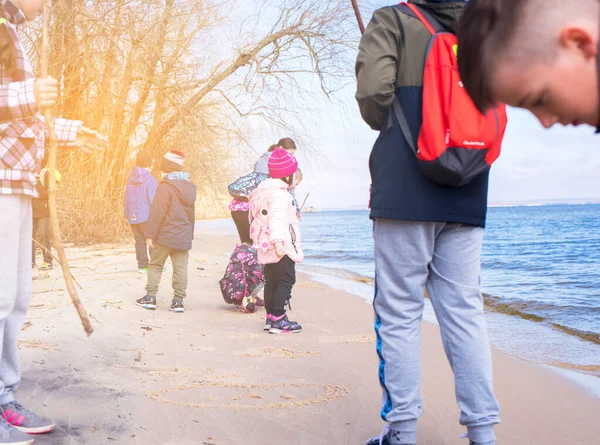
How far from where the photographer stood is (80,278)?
768 centimetres

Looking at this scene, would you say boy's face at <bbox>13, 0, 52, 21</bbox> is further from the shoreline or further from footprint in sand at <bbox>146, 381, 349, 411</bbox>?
the shoreline

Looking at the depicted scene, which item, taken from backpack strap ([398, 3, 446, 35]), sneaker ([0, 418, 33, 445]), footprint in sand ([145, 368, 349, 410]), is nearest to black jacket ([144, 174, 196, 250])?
footprint in sand ([145, 368, 349, 410])

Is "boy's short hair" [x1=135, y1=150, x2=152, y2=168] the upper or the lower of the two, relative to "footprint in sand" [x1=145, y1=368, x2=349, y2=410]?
upper

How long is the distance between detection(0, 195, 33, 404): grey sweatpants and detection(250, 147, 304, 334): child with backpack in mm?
2581

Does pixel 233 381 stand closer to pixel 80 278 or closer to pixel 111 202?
pixel 80 278

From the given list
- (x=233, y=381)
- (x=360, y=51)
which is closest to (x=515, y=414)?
(x=233, y=381)

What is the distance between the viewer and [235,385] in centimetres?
355

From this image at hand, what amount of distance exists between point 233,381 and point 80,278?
15.2 feet

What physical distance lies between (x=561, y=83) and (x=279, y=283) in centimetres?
458

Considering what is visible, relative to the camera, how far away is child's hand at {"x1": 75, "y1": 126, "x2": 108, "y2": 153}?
2783 millimetres

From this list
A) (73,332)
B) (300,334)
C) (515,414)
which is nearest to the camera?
(515,414)

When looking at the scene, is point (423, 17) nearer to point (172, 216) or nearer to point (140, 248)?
point (172, 216)

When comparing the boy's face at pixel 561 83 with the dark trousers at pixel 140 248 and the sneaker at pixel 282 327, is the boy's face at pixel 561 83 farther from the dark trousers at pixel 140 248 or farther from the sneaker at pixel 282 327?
the dark trousers at pixel 140 248

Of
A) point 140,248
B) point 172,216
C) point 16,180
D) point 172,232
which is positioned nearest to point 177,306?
point 172,232
